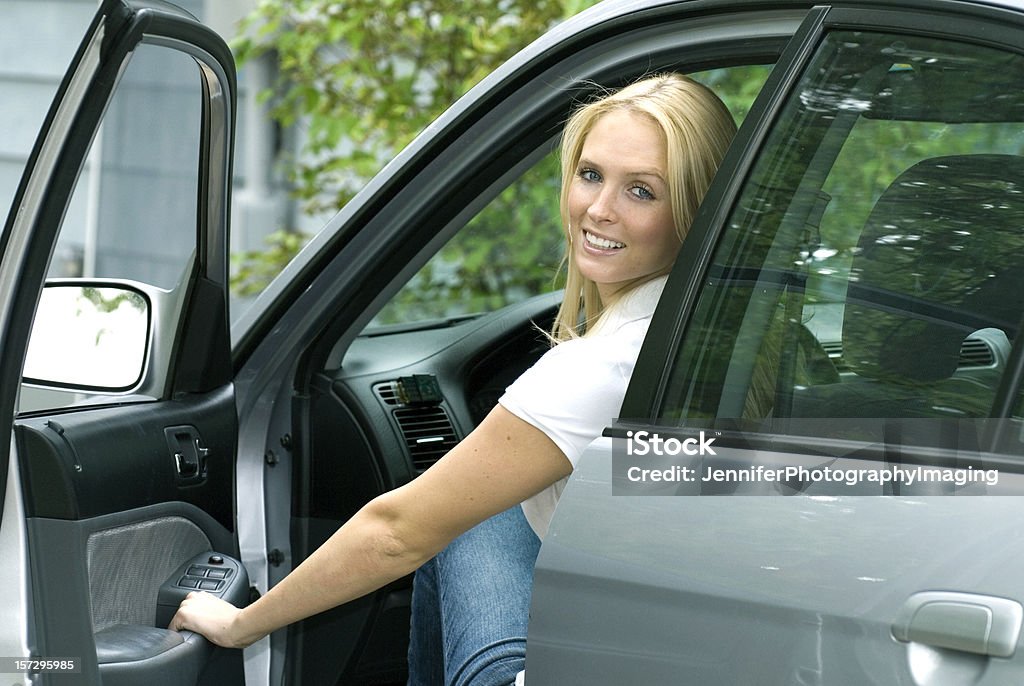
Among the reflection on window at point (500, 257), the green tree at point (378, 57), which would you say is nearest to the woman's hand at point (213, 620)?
the reflection on window at point (500, 257)

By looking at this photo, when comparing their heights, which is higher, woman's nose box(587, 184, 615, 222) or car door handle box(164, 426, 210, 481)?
woman's nose box(587, 184, 615, 222)

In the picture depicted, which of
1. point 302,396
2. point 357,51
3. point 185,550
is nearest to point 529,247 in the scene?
point 357,51

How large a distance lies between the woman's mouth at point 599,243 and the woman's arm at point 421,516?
0.35m

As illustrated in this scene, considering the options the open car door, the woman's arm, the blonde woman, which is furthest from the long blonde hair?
the open car door

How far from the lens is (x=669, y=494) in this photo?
4.88 feet

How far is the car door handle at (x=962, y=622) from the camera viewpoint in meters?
1.22

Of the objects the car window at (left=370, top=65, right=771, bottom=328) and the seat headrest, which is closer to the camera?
the seat headrest

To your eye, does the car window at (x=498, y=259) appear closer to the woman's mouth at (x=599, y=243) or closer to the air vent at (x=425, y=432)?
the air vent at (x=425, y=432)

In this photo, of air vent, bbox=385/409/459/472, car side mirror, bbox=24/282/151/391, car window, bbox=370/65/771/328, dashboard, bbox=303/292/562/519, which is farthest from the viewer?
car window, bbox=370/65/771/328

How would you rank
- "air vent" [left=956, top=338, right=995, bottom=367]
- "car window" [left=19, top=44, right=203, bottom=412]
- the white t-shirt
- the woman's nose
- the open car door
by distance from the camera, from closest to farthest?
"air vent" [left=956, top=338, right=995, bottom=367] → the white t-shirt → the open car door → the woman's nose → "car window" [left=19, top=44, right=203, bottom=412]

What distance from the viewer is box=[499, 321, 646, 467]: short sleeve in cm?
169

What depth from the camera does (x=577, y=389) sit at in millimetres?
1706

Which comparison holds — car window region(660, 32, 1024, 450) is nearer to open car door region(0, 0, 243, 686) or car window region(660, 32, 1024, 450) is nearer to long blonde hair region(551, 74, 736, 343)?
long blonde hair region(551, 74, 736, 343)

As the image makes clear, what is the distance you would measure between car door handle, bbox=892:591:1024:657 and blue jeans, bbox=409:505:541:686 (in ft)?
2.31
